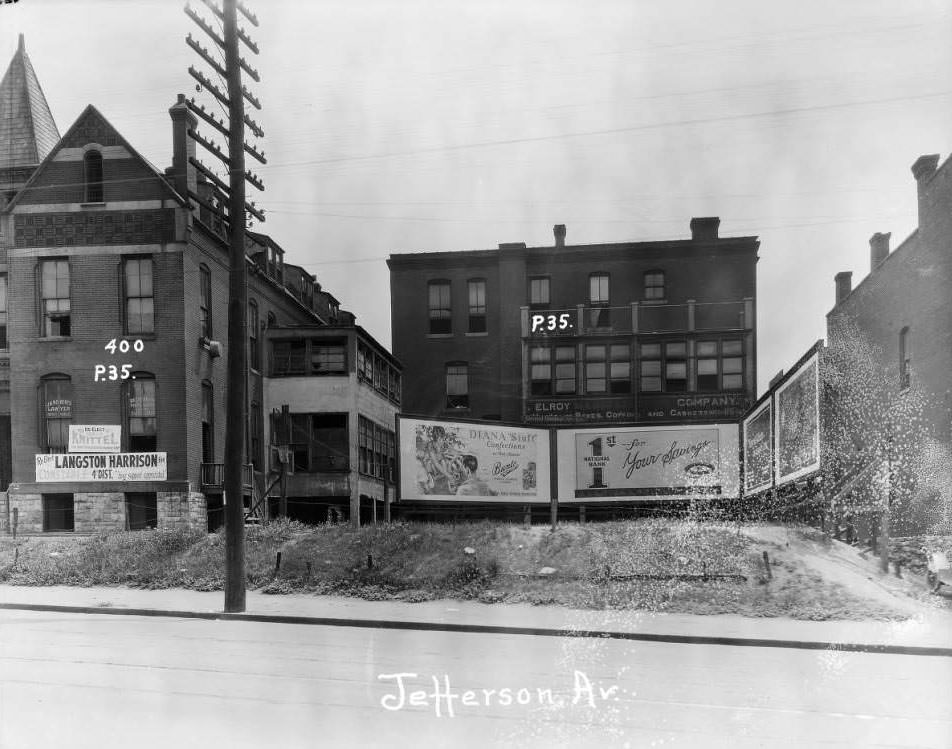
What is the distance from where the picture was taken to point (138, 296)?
15641mm

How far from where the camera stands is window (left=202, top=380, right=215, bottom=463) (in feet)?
54.0

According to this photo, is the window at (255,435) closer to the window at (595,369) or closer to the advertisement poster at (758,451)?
the window at (595,369)

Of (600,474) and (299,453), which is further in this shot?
(600,474)

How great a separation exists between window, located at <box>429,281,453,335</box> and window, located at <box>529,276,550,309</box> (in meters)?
1.78

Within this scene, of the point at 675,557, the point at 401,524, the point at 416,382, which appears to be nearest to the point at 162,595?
the point at 401,524

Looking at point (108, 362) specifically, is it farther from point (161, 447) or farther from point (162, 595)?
point (162, 595)

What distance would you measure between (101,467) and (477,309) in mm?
7858

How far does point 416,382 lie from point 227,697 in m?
11.9

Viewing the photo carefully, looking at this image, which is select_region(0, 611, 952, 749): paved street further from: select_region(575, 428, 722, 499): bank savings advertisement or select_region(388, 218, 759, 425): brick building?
select_region(575, 428, 722, 499): bank savings advertisement

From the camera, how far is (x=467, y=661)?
957 cm

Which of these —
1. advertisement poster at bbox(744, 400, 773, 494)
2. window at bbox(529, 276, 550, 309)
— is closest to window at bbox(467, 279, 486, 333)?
window at bbox(529, 276, 550, 309)

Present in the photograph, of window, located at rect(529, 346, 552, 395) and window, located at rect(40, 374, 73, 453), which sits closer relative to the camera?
window, located at rect(40, 374, 73, 453)

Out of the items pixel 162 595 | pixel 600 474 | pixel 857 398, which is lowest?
pixel 162 595

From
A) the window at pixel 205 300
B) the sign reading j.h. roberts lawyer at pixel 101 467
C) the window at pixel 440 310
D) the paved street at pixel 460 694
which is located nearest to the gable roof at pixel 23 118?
the window at pixel 205 300
